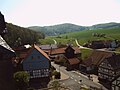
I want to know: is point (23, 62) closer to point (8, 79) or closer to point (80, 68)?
point (80, 68)

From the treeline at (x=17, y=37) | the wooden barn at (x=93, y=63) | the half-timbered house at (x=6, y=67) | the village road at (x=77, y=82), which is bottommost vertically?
the village road at (x=77, y=82)

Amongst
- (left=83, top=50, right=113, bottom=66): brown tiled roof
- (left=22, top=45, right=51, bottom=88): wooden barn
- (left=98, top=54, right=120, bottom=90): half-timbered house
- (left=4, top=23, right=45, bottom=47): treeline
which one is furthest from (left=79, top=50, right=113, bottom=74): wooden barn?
(left=4, top=23, right=45, bottom=47): treeline

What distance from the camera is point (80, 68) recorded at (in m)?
58.8

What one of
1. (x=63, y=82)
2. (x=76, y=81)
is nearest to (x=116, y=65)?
(x=76, y=81)

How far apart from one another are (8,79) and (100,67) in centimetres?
4612

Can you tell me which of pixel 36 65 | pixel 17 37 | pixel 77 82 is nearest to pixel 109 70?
pixel 77 82

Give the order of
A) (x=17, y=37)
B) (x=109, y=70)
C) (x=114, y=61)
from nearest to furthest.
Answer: (x=109, y=70) → (x=114, y=61) → (x=17, y=37)

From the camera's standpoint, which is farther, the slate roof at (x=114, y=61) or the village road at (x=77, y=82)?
the slate roof at (x=114, y=61)

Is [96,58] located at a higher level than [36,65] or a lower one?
lower

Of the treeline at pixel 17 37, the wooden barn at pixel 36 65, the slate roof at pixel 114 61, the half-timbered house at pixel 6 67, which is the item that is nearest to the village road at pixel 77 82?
the wooden barn at pixel 36 65

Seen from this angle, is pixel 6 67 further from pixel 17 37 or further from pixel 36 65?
pixel 17 37

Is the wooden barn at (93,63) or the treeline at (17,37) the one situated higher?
the treeline at (17,37)

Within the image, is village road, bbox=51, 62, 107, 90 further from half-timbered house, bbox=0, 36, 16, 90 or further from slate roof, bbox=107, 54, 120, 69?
half-timbered house, bbox=0, 36, 16, 90

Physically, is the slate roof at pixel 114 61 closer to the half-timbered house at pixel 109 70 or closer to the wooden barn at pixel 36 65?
the half-timbered house at pixel 109 70
